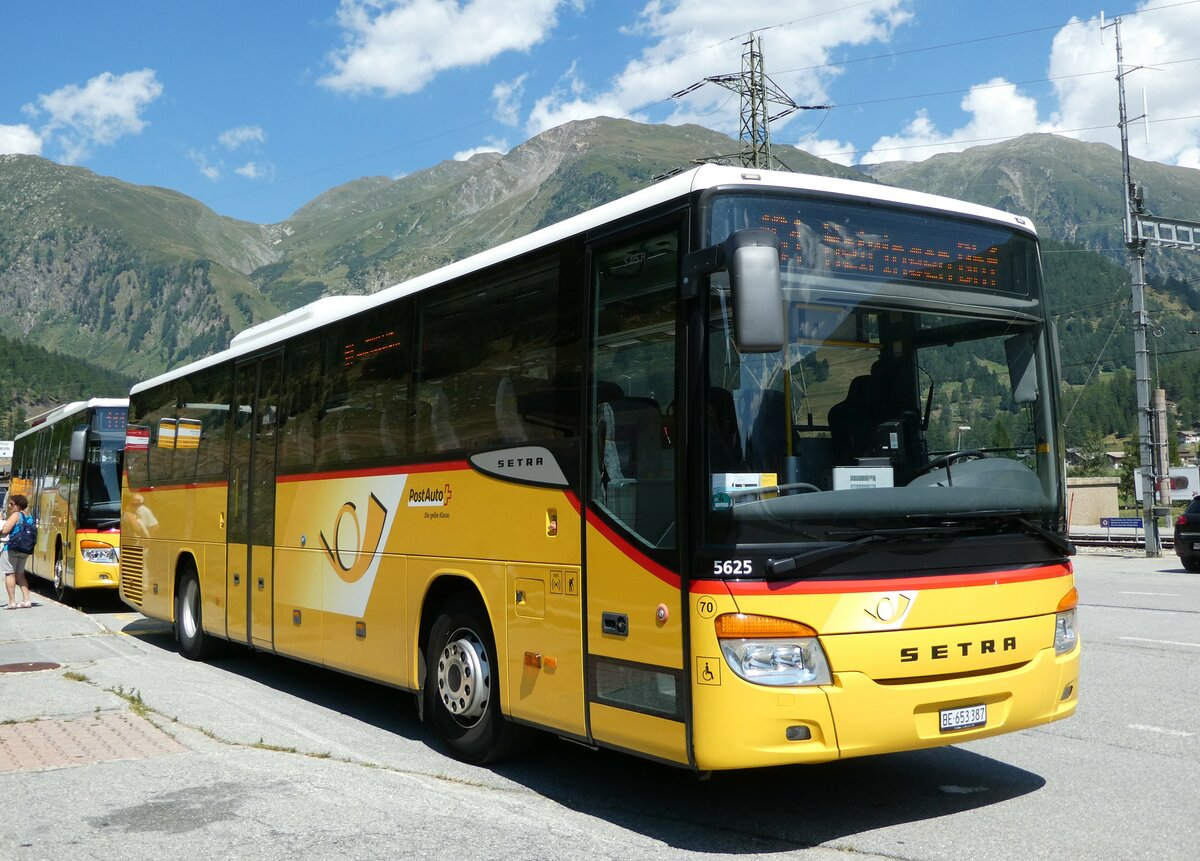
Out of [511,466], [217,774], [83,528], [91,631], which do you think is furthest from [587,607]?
[83,528]

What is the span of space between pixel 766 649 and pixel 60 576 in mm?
18446

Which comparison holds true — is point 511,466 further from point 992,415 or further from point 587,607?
point 992,415

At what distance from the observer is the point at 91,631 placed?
1563 centimetres

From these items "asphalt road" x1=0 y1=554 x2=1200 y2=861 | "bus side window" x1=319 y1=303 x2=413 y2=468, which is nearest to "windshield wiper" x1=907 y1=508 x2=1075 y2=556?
"asphalt road" x1=0 y1=554 x2=1200 y2=861

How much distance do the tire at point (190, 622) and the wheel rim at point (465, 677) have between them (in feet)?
18.5

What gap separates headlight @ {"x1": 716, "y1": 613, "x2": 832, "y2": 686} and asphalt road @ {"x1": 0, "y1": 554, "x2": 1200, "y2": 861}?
0.81 m

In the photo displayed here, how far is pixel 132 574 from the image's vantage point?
1503 cm

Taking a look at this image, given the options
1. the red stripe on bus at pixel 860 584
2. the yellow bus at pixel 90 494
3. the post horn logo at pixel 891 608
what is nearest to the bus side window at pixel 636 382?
the red stripe on bus at pixel 860 584

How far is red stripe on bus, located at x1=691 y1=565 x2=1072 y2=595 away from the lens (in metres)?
5.32

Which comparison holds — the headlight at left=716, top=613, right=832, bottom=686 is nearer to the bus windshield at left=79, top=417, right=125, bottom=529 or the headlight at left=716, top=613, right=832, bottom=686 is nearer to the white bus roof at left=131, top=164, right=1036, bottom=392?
the white bus roof at left=131, top=164, right=1036, bottom=392

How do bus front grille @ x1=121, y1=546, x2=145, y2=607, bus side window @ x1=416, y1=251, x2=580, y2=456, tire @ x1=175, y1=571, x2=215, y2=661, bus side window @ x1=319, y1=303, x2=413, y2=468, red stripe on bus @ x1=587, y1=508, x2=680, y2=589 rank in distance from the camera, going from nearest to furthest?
red stripe on bus @ x1=587, y1=508, x2=680, y2=589 < bus side window @ x1=416, y1=251, x2=580, y2=456 < bus side window @ x1=319, y1=303, x2=413, y2=468 < tire @ x1=175, y1=571, x2=215, y2=661 < bus front grille @ x1=121, y1=546, x2=145, y2=607

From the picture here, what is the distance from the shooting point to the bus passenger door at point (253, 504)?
34.4ft

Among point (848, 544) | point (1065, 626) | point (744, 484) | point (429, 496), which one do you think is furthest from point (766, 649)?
point (429, 496)

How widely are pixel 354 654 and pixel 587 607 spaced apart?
131 inches
